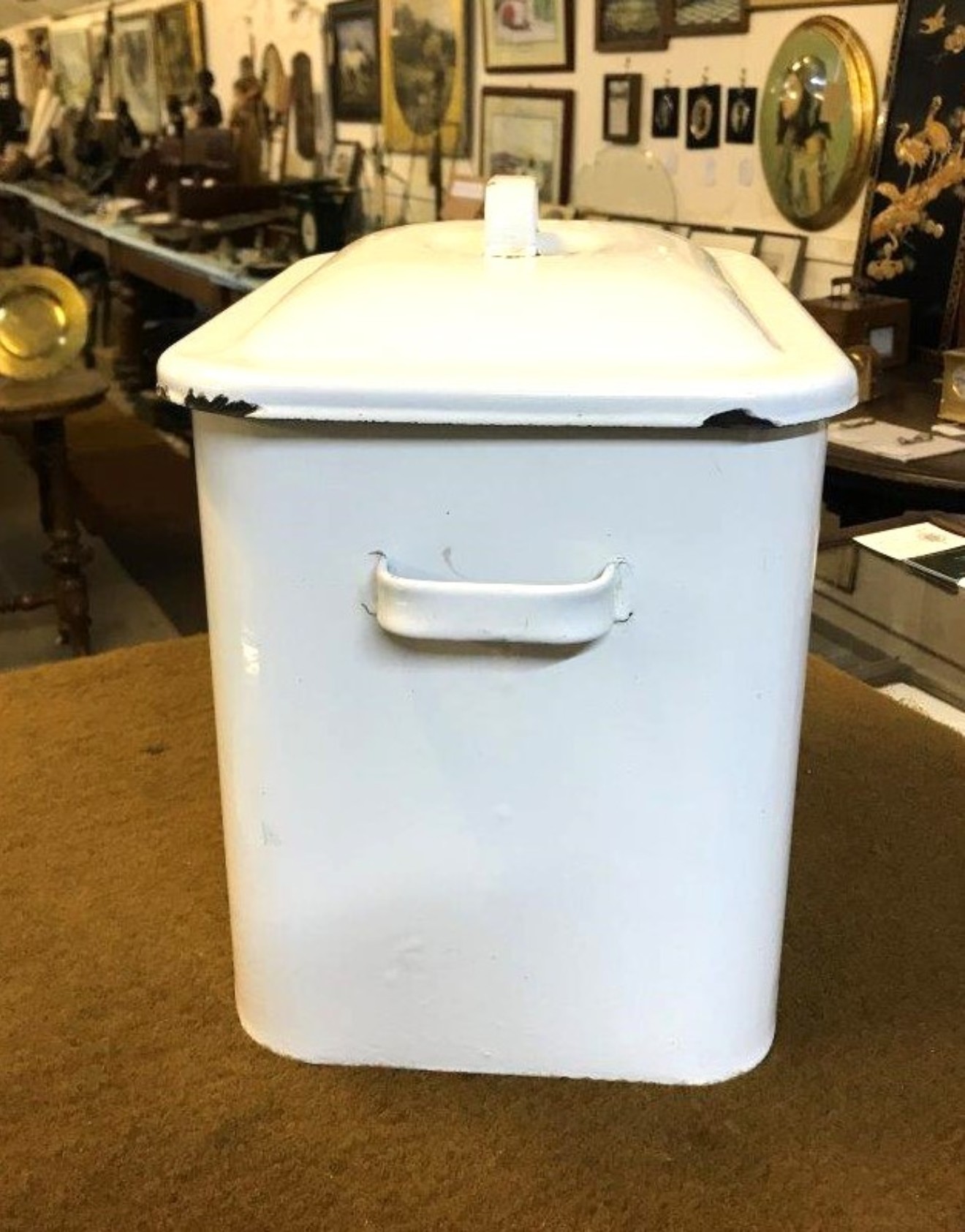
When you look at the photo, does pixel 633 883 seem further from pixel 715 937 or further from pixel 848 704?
pixel 848 704

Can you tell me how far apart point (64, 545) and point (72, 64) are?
4.65m

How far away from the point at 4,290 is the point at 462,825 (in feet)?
5.90

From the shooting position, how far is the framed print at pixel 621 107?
229cm

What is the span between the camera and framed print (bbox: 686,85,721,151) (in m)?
2.12

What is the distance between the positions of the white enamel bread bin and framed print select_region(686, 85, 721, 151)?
5.22ft

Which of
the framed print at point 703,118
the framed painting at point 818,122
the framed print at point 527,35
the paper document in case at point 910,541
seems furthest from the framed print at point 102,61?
the paper document in case at point 910,541

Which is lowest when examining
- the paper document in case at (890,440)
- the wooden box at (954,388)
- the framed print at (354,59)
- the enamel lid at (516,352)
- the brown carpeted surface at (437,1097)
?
the brown carpeted surface at (437,1097)

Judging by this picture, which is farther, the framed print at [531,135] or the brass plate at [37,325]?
the framed print at [531,135]

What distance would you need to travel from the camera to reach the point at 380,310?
0.57 meters

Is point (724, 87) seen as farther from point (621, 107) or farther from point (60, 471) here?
point (60, 471)

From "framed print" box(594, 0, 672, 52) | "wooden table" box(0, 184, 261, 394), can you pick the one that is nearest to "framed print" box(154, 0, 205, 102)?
"wooden table" box(0, 184, 261, 394)

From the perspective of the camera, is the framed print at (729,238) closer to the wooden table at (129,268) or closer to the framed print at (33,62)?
the wooden table at (129,268)

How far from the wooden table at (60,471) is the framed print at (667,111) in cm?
103

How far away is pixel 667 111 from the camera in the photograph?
7.29 ft
